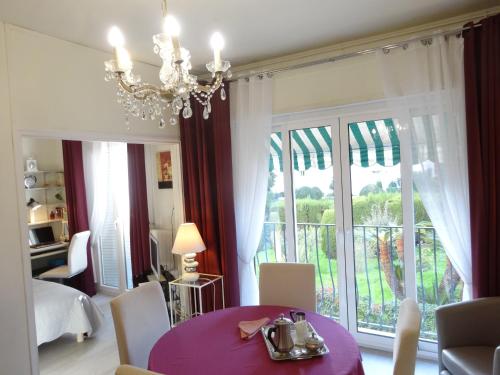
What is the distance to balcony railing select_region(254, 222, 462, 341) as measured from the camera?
297 centimetres

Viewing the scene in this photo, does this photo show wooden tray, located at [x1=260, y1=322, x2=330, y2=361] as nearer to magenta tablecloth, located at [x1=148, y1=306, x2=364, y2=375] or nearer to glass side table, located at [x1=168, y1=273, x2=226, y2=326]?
magenta tablecloth, located at [x1=148, y1=306, x2=364, y2=375]

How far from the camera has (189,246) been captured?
3322 mm

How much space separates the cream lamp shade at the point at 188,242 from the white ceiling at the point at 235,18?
5.29 feet

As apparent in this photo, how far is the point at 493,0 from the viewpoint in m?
2.41

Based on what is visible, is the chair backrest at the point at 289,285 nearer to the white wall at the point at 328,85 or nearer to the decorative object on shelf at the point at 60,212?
the white wall at the point at 328,85

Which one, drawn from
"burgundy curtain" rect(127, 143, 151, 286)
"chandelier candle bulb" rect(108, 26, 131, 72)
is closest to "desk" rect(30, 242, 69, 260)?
"burgundy curtain" rect(127, 143, 151, 286)

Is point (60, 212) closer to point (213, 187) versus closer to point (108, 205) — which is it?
point (108, 205)

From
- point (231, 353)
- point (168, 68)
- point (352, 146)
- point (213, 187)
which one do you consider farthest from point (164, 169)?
point (231, 353)

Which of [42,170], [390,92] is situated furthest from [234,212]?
[42,170]

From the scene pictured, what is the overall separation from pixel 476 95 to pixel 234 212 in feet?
7.20

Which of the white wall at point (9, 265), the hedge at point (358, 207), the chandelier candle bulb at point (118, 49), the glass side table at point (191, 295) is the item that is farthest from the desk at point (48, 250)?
the chandelier candle bulb at point (118, 49)

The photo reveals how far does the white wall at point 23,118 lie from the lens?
2354 mm

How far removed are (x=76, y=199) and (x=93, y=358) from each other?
2487mm

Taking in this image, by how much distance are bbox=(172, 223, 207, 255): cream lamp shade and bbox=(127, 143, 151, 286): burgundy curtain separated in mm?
1433
